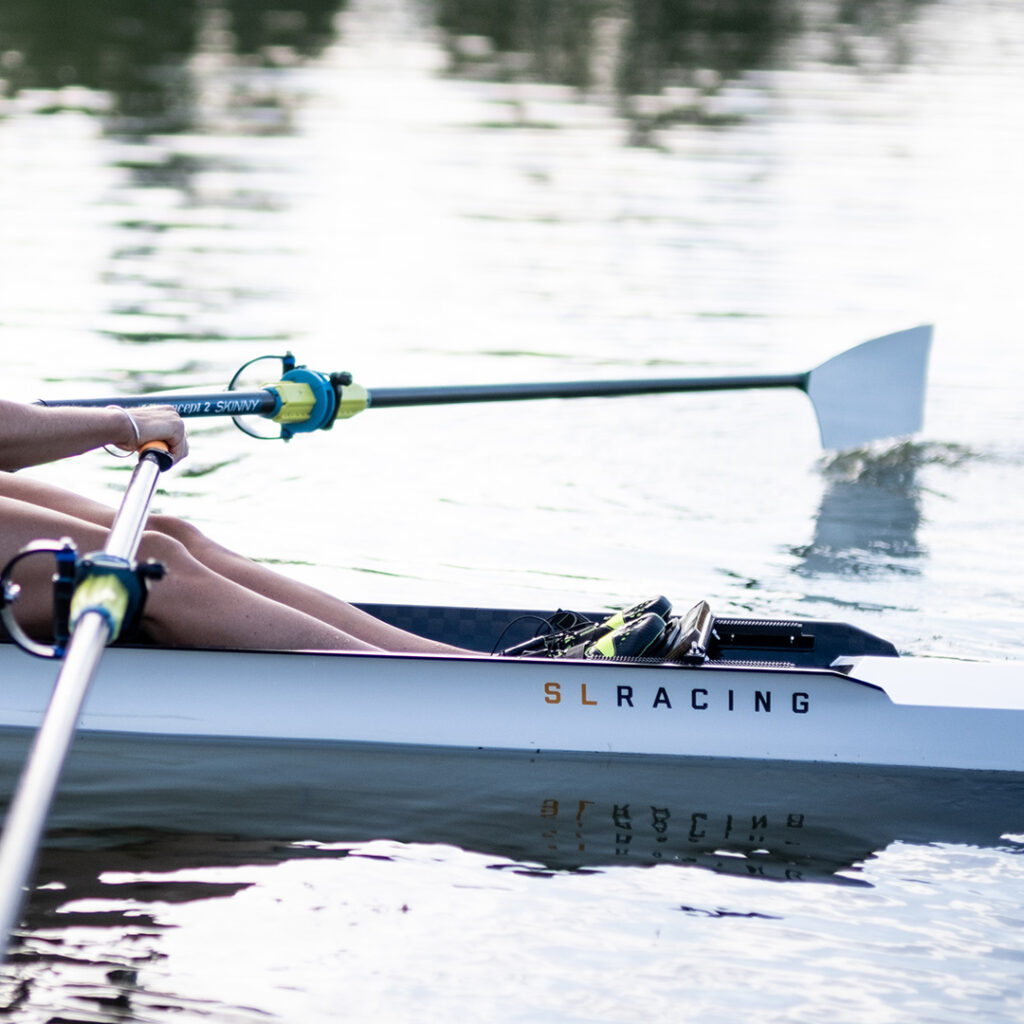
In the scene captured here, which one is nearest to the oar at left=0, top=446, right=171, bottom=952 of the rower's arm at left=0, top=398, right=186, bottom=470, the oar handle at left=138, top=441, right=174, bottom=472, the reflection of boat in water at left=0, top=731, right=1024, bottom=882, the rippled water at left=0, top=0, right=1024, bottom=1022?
the oar handle at left=138, top=441, right=174, bottom=472

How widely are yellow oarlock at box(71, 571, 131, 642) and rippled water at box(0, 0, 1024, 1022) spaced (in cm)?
84

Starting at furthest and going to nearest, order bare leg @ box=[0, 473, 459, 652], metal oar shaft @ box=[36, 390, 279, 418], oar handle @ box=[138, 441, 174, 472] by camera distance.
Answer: metal oar shaft @ box=[36, 390, 279, 418]
bare leg @ box=[0, 473, 459, 652]
oar handle @ box=[138, 441, 174, 472]

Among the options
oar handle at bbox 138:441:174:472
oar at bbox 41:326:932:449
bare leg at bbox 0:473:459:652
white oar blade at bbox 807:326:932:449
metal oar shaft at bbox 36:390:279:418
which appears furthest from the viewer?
white oar blade at bbox 807:326:932:449

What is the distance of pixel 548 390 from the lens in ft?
22.0

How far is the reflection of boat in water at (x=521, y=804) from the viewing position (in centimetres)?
429

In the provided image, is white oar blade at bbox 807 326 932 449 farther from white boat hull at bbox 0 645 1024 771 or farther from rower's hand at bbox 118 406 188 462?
rower's hand at bbox 118 406 188 462

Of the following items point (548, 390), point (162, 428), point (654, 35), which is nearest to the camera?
point (162, 428)

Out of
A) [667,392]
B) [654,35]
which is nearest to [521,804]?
[667,392]

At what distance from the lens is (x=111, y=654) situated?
4.58 m

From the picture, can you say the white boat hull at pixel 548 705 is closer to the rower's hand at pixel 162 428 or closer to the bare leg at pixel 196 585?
the bare leg at pixel 196 585

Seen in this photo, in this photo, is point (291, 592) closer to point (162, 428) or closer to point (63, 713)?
point (162, 428)

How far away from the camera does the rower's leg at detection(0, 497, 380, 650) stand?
4340 mm

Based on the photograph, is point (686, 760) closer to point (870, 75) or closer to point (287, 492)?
point (287, 492)

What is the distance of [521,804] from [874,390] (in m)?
4.34
